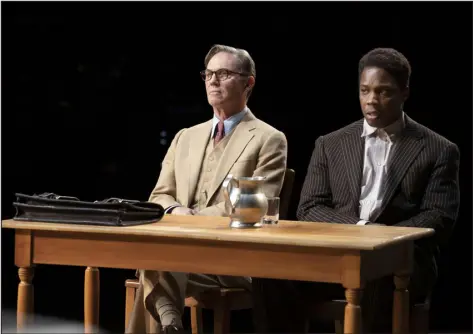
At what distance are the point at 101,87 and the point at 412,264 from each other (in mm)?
2694

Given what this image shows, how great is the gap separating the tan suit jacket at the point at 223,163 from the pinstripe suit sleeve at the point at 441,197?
70 cm

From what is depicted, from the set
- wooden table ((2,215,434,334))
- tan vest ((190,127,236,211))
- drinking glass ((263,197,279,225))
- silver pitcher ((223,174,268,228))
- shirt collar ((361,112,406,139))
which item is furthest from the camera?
tan vest ((190,127,236,211))

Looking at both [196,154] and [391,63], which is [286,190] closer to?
[196,154]

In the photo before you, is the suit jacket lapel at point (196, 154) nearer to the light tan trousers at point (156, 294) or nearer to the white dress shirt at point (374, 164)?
the light tan trousers at point (156, 294)

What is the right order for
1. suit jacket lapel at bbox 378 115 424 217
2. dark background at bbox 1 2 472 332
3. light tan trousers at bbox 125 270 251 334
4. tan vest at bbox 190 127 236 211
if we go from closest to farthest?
light tan trousers at bbox 125 270 251 334
suit jacket lapel at bbox 378 115 424 217
tan vest at bbox 190 127 236 211
dark background at bbox 1 2 472 332

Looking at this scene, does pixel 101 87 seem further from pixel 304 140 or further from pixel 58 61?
pixel 304 140

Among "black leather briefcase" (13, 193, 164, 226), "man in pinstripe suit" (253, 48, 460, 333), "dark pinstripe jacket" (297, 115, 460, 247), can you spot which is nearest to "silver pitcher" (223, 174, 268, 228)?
"black leather briefcase" (13, 193, 164, 226)

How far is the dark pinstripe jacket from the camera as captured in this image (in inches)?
191

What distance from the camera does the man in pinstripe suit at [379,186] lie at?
4766 mm

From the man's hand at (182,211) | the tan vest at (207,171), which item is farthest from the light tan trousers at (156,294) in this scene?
the tan vest at (207,171)

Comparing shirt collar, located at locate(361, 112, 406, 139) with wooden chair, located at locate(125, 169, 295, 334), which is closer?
wooden chair, located at locate(125, 169, 295, 334)

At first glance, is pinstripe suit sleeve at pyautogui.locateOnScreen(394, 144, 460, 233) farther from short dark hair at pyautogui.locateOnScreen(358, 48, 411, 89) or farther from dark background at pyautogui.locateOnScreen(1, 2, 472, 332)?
dark background at pyautogui.locateOnScreen(1, 2, 472, 332)

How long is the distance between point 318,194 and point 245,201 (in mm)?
776

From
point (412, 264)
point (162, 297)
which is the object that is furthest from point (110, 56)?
point (412, 264)
